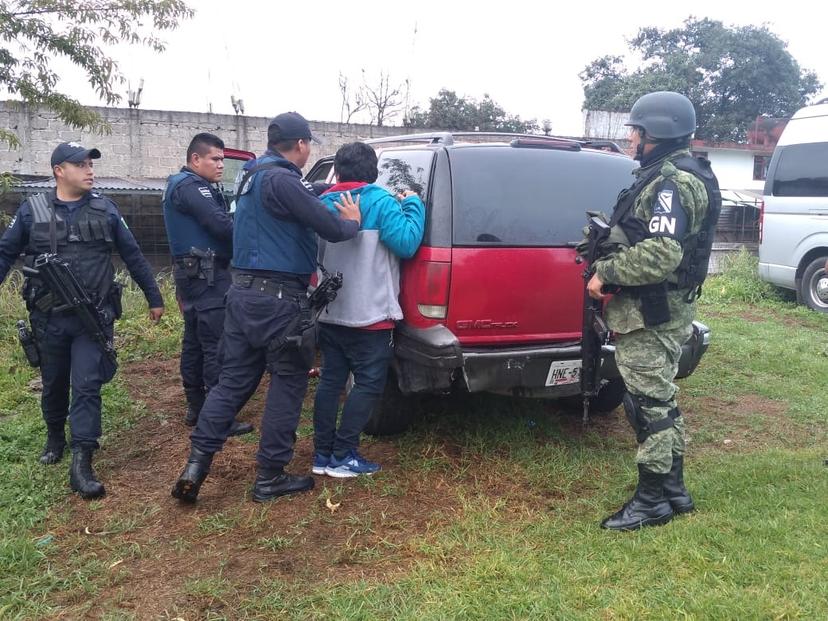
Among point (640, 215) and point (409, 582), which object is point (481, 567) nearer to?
point (409, 582)

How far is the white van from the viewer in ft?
28.3

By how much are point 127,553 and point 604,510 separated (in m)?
2.17

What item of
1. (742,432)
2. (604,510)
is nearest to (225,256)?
(604,510)

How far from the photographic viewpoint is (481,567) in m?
2.75

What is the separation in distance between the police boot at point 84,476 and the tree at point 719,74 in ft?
94.2

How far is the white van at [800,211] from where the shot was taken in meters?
8.64

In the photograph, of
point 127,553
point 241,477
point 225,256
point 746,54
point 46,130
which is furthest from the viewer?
point 746,54

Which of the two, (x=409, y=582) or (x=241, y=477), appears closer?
(x=409, y=582)

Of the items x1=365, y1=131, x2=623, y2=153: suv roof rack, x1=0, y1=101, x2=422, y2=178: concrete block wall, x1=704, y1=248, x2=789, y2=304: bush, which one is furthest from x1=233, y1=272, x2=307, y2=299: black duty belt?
x1=0, y1=101, x2=422, y2=178: concrete block wall

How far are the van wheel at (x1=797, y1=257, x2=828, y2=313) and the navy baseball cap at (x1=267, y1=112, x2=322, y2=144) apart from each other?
7.62 metres

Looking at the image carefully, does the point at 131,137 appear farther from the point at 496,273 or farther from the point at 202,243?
Result: the point at 496,273

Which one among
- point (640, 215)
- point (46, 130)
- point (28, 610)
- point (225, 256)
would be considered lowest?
point (28, 610)

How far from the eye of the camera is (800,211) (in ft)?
29.1

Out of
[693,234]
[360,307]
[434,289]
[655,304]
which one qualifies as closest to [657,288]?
[655,304]
